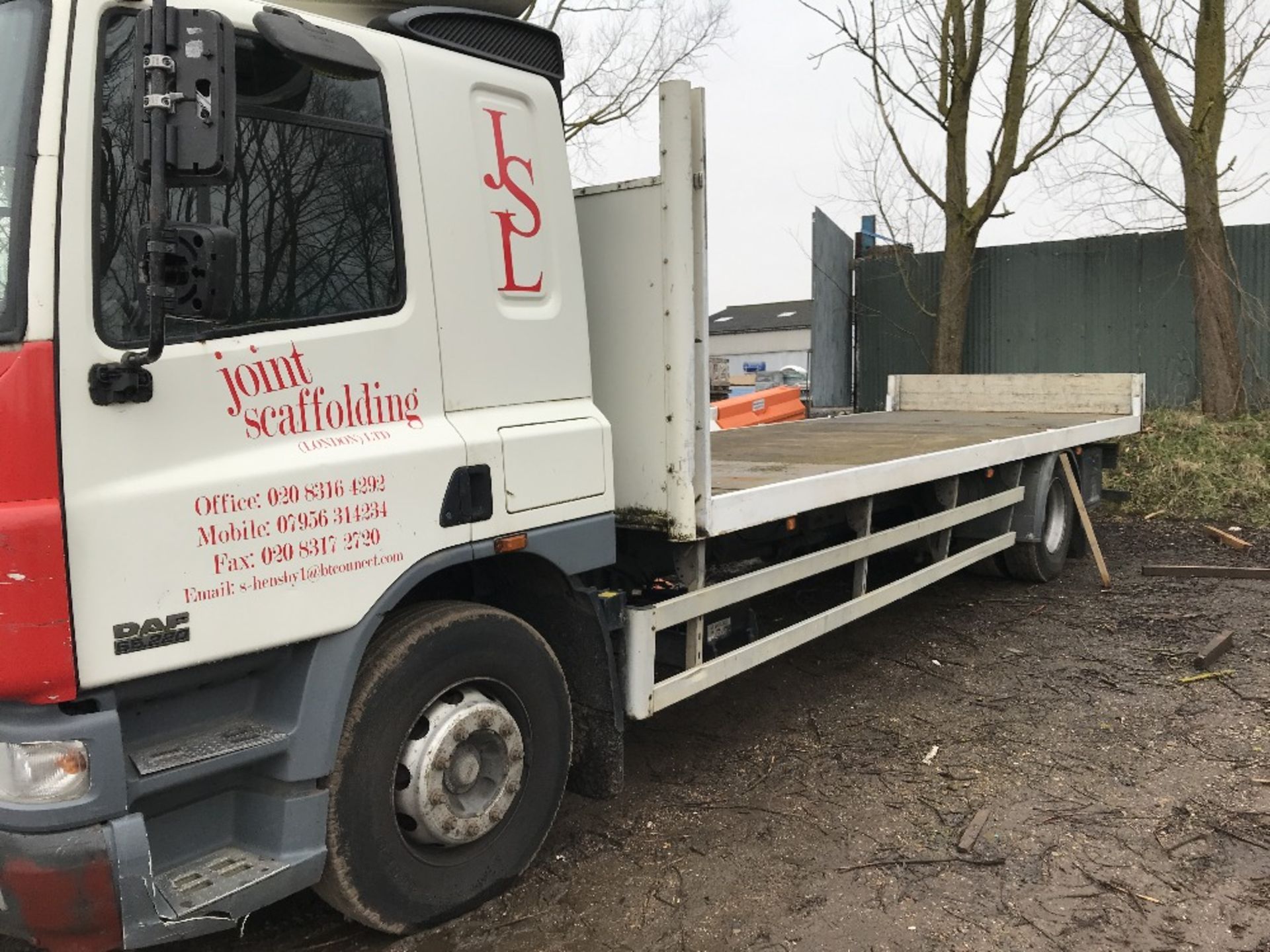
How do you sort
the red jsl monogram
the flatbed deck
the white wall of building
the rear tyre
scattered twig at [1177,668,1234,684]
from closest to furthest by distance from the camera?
the red jsl monogram
the flatbed deck
scattered twig at [1177,668,1234,684]
the rear tyre
the white wall of building

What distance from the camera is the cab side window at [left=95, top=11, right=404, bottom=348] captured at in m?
2.47

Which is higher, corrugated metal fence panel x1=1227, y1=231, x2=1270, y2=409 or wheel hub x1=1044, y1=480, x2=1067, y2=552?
corrugated metal fence panel x1=1227, y1=231, x2=1270, y2=409

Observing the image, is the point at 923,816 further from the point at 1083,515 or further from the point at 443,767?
the point at 1083,515

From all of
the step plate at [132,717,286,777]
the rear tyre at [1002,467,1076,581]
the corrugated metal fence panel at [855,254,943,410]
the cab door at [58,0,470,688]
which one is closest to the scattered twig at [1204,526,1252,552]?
the rear tyre at [1002,467,1076,581]

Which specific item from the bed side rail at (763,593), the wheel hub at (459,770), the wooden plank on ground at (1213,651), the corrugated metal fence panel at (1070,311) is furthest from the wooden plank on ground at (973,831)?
the corrugated metal fence panel at (1070,311)

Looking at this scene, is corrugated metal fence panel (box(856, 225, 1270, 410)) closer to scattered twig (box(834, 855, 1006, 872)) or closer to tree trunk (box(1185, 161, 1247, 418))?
tree trunk (box(1185, 161, 1247, 418))

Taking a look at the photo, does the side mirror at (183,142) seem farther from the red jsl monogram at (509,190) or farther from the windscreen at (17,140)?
the red jsl monogram at (509,190)

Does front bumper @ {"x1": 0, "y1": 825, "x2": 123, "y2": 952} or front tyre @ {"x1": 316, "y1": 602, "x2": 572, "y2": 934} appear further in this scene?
front tyre @ {"x1": 316, "y1": 602, "x2": 572, "y2": 934}

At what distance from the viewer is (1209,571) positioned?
25.6ft

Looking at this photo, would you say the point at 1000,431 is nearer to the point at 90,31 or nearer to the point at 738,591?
the point at 738,591

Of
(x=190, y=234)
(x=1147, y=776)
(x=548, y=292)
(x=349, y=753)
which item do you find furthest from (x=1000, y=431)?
(x=190, y=234)

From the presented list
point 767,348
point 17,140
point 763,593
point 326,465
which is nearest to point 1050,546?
point 763,593

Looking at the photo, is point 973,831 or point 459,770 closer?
point 459,770

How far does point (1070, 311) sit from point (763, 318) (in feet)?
116
